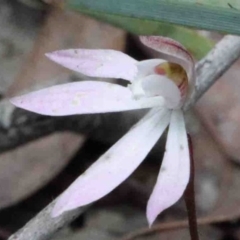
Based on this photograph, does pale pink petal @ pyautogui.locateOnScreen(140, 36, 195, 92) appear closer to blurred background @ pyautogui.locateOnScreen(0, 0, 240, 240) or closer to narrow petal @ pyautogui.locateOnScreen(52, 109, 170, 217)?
narrow petal @ pyautogui.locateOnScreen(52, 109, 170, 217)

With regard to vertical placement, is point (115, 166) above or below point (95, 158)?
above

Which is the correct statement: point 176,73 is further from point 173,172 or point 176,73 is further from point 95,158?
point 95,158

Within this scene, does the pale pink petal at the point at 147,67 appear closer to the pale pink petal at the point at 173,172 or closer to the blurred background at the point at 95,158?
the pale pink petal at the point at 173,172

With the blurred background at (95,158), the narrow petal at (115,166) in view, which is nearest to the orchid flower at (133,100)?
the narrow petal at (115,166)

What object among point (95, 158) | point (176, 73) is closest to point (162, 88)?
point (176, 73)

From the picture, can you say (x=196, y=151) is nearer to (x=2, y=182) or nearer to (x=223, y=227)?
(x=223, y=227)

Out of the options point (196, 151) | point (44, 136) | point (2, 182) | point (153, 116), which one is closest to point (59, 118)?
point (44, 136)

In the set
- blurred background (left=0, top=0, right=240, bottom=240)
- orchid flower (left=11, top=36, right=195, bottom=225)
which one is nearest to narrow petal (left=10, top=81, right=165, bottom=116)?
orchid flower (left=11, top=36, right=195, bottom=225)
